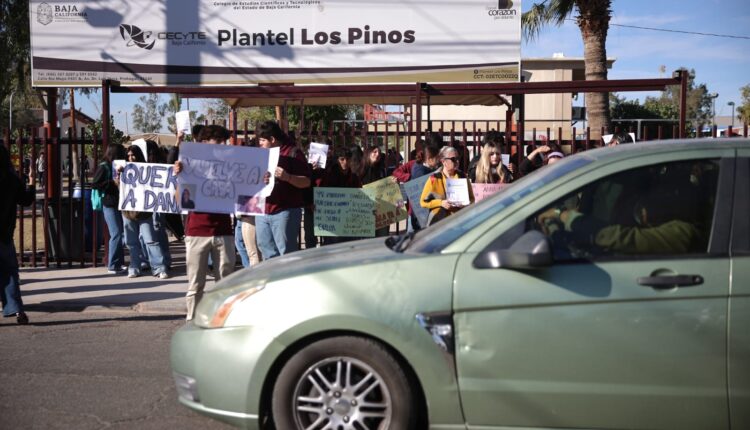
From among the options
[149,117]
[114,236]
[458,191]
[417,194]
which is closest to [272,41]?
[114,236]

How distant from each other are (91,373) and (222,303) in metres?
2.38

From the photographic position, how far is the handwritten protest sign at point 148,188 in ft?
30.5

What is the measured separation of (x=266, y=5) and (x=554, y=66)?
88.5ft

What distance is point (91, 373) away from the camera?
602cm

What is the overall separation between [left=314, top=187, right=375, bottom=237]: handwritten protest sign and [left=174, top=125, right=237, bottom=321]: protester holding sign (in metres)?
2.37

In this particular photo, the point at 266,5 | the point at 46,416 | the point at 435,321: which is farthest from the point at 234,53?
the point at 435,321

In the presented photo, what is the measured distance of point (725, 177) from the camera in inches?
155

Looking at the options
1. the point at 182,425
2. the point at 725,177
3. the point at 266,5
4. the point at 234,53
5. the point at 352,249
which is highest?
the point at 266,5

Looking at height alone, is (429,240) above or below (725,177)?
below

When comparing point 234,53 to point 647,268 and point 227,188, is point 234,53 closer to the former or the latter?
point 227,188

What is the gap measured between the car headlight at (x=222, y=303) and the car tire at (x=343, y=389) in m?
0.44

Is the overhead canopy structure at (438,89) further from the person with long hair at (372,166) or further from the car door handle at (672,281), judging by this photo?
the car door handle at (672,281)

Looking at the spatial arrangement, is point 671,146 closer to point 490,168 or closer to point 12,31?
point 490,168

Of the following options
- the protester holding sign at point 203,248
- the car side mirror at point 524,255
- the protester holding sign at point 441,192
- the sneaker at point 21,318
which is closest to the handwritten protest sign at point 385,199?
the protester holding sign at point 441,192
